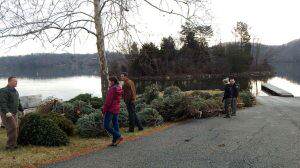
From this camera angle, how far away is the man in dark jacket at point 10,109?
38.9 ft

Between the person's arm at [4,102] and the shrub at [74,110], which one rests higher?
the person's arm at [4,102]

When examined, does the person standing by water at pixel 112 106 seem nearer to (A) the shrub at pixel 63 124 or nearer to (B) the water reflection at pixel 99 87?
(A) the shrub at pixel 63 124

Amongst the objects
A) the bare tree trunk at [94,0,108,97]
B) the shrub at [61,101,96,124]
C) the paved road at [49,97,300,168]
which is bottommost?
the paved road at [49,97,300,168]

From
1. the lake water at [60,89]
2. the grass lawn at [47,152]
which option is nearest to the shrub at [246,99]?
the grass lawn at [47,152]

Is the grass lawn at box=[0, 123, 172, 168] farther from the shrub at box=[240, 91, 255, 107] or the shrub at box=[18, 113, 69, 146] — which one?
the shrub at box=[240, 91, 255, 107]

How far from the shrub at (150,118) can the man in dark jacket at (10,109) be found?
21.9 feet

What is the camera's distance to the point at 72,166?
33.3 ft

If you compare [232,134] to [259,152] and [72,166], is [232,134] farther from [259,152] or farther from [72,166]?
[72,166]

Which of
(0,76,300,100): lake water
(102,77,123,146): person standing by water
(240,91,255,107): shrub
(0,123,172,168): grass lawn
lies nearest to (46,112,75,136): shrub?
(0,123,172,168): grass lawn

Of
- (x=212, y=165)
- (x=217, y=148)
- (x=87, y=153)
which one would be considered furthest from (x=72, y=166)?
(x=217, y=148)

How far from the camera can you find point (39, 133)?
12664mm

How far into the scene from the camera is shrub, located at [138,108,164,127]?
58.9ft

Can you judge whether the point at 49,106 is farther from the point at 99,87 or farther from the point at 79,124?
the point at 99,87

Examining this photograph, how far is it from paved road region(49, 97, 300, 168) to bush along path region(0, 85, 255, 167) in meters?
0.95
